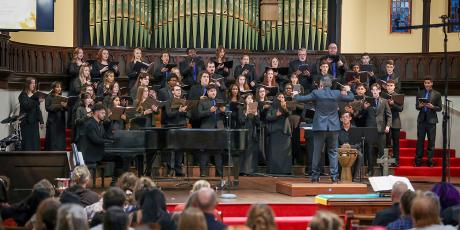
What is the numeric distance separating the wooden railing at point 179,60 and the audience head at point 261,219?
30.8ft

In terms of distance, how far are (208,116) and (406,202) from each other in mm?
6831

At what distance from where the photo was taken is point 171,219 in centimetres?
689

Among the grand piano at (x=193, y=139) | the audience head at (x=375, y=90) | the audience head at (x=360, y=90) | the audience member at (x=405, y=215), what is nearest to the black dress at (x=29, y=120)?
the grand piano at (x=193, y=139)

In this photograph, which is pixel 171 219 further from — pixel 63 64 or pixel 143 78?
pixel 63 64

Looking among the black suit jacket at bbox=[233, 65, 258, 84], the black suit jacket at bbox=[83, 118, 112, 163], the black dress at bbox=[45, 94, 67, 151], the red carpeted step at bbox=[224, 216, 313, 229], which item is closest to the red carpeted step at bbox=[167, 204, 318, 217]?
the red carpeted step at bbox=[224, 216, 313, 229]

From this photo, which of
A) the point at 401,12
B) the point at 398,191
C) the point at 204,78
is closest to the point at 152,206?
the point at 398,191

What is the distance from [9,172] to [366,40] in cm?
856

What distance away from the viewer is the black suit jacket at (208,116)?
13438 mm

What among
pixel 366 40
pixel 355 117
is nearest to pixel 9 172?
pixel 355 117

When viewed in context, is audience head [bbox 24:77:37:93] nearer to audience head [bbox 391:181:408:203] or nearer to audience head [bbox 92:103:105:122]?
audience head [bbox 92:103:105:122]

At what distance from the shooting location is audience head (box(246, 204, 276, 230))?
5887mm

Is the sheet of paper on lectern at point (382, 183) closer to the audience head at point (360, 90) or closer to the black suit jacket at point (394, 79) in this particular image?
the audience head at point (360, 90)

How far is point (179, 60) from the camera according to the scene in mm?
16594

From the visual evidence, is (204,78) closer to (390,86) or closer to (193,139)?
(193,139)
